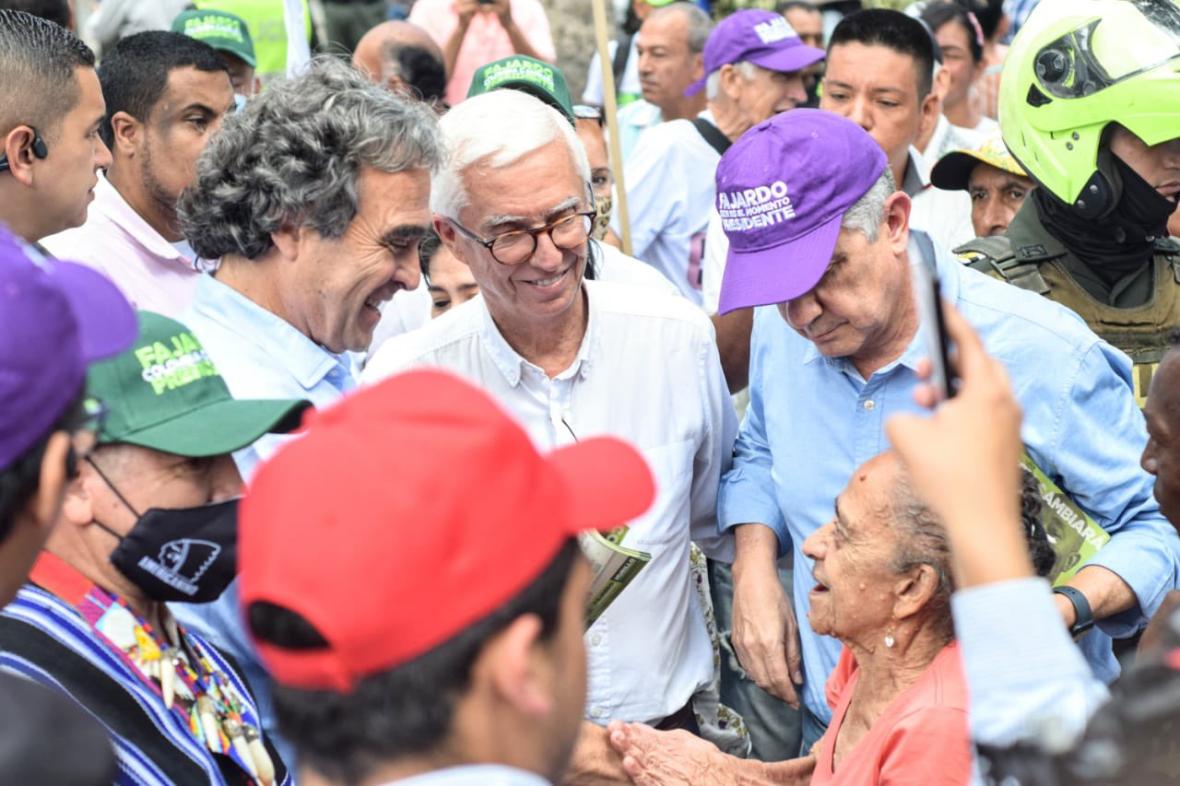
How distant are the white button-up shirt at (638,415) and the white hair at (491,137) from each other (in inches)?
11.9

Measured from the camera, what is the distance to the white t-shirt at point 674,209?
6.46m

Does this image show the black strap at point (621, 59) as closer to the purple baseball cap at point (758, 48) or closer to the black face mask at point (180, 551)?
the purple baseball cap at point (758, 48)

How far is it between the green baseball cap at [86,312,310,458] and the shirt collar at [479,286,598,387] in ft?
3.34

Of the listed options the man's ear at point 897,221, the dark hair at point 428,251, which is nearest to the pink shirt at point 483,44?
the dark hair at point 428,251

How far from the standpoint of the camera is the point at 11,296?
1709 mm

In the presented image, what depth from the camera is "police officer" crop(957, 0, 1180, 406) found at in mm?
3740

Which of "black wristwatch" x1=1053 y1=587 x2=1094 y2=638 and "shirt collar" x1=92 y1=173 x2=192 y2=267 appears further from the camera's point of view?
"shirt collar" x1=92 y1=173 x2=192 y2=267

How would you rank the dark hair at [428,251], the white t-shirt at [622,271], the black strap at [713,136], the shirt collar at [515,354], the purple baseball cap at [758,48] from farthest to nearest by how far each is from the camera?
the purple baseball cap at [758,48]
the black strap at [713,136]
the dark hair at [428,251]
the white t-shirt at [622,271]
the shirt collar at [515,354]

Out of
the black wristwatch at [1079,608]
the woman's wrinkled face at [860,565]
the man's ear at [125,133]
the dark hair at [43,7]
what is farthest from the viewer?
the dark hair at [43,7]

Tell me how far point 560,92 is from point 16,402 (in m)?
4.06

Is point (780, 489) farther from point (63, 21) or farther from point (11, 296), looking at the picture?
point (63, 21)

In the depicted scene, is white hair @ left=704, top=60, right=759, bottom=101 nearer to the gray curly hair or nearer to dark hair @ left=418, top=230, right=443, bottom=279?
dark hair @ left=418, top=230, right=443, bottom=279

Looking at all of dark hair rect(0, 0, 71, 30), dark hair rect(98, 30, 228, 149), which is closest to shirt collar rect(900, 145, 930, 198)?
dark hair rect(98, 30, 228, 149)

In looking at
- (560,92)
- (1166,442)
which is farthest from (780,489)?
Answer: (560,92)
